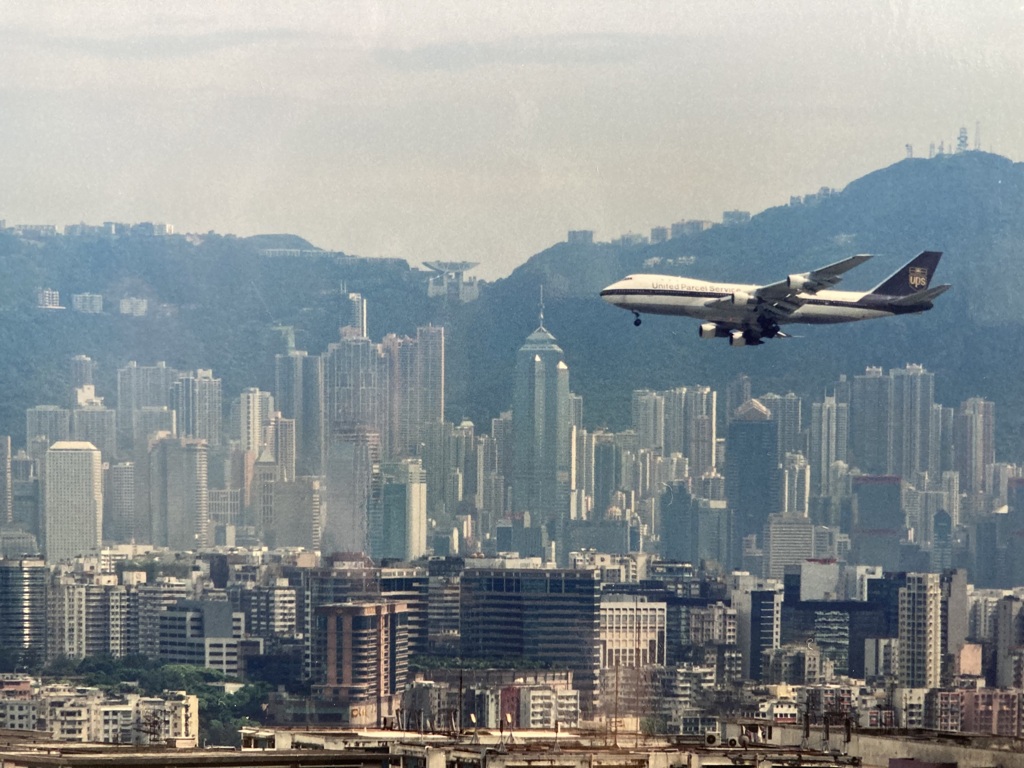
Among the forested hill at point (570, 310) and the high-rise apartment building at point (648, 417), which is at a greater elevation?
the forested hill at point (570, 310)

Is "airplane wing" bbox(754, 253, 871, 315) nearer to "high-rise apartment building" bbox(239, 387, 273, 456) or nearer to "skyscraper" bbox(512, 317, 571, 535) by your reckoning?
"skyscraper" bbox(512, 317, 571, 535)

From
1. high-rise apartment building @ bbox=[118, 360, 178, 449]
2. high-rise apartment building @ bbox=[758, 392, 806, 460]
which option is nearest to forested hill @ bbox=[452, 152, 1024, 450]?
high-rise apartment building @ bbox=[758, 392, 806, 460]

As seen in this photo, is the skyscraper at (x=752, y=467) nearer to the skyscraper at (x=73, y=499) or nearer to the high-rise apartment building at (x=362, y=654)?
the skyscraper at (x=73, y=499)

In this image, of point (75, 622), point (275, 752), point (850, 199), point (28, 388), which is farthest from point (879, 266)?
point (275, 752)

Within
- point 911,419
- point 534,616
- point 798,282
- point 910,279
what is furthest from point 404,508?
point 798,282

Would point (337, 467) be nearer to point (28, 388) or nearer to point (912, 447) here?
point (28, 388)

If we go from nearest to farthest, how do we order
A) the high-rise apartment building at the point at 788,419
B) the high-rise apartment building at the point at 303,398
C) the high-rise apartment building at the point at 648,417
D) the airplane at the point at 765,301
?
the airplane at the point at 765,301, the high-rise apartment building at the point at 303,398, the high-rise apartment building at the point at 788,419, the high-rise apartment building at the point at 648,417

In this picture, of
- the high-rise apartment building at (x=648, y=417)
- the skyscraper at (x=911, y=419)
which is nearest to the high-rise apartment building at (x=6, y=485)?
the high-rise apartment building at (x=648, y=417)
